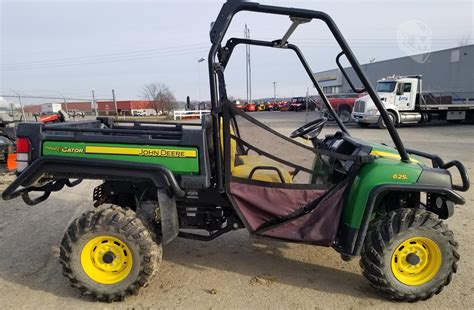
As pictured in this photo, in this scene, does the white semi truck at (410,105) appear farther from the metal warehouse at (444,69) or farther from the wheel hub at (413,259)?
the wheel hub at (413,259)

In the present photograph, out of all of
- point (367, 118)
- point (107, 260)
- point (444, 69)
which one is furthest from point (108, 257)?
point (444, 69)

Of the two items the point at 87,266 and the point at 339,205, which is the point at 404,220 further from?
the point at 87,266

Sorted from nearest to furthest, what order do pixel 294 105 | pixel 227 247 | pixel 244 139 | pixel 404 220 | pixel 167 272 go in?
1. pixel 404 220
2. pixel 244 139
3. pixel 167 272
4. pixel 227 247
5. pixel 294 105

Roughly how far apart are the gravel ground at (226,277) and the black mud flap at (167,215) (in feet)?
1.57

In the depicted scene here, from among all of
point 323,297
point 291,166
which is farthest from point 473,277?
point 291,166

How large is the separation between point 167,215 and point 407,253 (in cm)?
192

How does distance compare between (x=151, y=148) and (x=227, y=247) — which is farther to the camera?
(x=227, y=247)

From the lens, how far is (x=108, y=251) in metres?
3.00

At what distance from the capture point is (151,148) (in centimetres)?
292

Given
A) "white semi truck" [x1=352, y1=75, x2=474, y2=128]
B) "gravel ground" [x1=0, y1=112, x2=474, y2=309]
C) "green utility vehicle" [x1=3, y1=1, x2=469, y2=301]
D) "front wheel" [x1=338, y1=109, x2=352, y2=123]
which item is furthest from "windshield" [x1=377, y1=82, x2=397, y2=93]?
"green utility vehicle" [x1=3, y1=1, x2=469, y2=301]

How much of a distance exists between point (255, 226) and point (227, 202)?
316 millimetres

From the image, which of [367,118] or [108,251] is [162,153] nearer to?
[108,251]

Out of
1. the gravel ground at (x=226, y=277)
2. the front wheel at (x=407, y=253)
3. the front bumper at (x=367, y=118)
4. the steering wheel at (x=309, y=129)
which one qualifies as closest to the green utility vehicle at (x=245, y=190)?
the front wheel at (x=407, y=253)

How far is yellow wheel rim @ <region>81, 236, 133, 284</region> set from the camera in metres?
2.98
